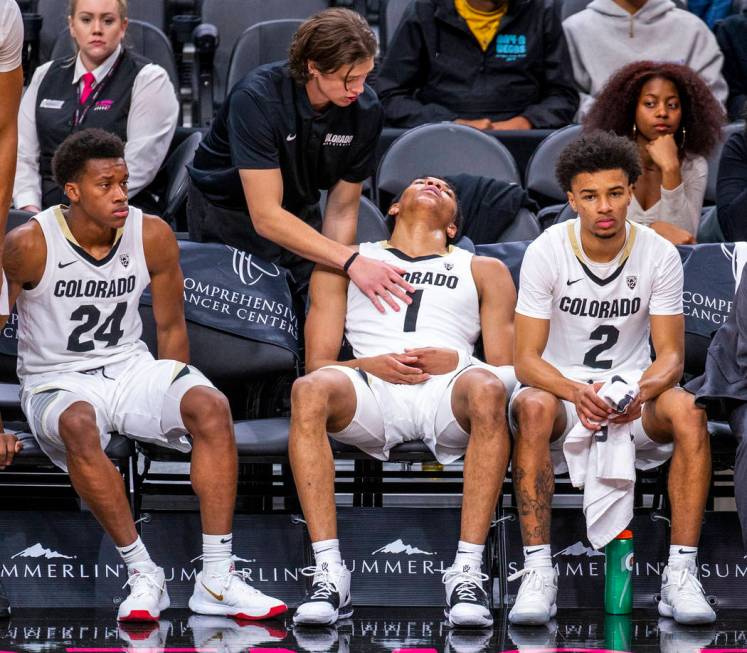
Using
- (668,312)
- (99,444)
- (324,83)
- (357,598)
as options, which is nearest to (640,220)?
(668,312)

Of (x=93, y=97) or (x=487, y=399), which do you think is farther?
(x=93, y=97)

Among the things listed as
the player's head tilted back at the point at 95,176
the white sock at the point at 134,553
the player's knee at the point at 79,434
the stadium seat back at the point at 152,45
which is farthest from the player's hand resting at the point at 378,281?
the stadium seat back at the point at 152,45

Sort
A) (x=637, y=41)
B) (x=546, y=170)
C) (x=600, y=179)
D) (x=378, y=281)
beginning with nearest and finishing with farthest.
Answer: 1. (x=600, y=179)
2. (x=378, y=281)
3. (x=546, y=170)
4. (x=637, y=41)

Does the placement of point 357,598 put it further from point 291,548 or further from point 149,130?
point 149,130

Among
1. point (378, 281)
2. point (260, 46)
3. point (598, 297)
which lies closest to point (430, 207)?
point (378, 281)

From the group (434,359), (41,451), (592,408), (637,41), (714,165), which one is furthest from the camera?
(637,41)

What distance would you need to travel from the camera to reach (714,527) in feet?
13.7

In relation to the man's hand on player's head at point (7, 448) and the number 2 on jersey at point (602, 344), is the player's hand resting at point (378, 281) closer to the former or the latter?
the number 2 on jersey at point (602, 344)

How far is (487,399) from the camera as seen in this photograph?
13.3ft

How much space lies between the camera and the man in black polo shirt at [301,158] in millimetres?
4492

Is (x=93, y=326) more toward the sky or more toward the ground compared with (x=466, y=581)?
more toward the sky

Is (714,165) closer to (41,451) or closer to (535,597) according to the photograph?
(535,597)

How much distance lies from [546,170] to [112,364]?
2.23 metres

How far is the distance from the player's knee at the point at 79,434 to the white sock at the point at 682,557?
168cm
